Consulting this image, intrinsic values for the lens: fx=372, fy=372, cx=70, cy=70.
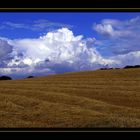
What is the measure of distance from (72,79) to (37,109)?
7370 millimetres

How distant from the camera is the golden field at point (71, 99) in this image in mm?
13195

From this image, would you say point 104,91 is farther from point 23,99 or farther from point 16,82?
point 16,82

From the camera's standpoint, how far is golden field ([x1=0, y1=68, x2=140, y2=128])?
43.3 feet

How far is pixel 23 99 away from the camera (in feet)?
57.6

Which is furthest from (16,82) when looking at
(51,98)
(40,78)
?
(51,98)

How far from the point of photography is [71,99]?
17328mm
